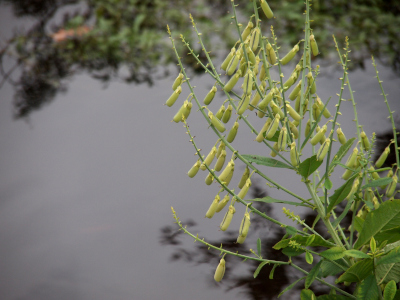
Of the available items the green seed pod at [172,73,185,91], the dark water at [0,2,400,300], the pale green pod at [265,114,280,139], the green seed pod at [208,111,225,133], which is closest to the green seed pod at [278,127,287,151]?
the pale green pod at [265,114,280,139]

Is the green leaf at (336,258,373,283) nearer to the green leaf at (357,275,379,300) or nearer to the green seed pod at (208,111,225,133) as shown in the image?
the green leaf at (357,275,379,300)

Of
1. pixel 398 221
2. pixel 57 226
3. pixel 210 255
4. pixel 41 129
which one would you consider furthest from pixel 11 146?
pixel 398 221

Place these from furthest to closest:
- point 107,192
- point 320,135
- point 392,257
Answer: point 107,192, point 320,135, point 392,257

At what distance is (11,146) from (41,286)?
85 cm

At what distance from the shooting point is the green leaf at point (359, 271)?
32.1 inches

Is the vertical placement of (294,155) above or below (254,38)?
below

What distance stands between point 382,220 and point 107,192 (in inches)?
48.3

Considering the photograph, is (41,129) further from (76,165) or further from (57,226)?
(57,226)

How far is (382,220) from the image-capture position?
0.83m

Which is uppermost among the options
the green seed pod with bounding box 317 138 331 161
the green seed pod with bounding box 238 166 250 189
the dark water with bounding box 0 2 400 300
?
the dark water with bounding box 0 2 400 300

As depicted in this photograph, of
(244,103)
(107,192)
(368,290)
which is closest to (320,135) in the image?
(244,103)

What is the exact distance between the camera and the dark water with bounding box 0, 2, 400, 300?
57.9 inches

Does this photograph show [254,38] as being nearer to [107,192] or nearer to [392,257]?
[392,257]

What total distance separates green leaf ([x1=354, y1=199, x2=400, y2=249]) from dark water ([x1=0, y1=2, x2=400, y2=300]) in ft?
1.88
